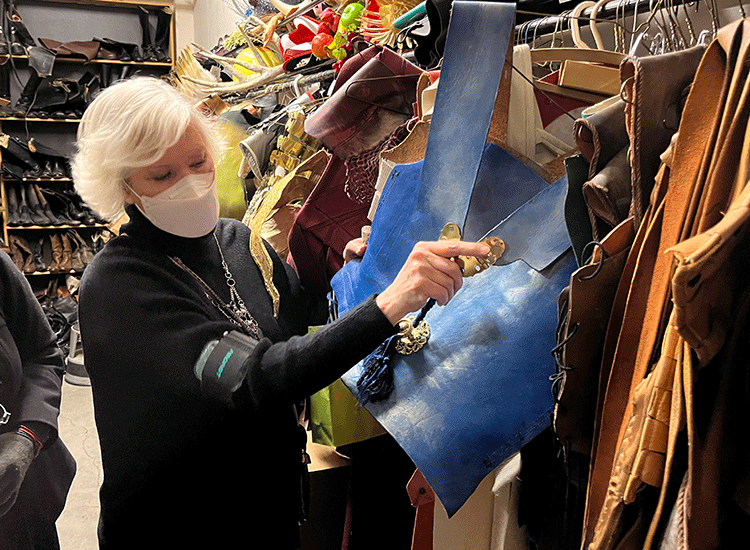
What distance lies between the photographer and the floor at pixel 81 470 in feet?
2.81

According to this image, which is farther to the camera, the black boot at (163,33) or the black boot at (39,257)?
the black boot at (163,33)

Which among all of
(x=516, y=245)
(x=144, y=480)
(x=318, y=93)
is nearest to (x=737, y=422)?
(x=516, y=245)

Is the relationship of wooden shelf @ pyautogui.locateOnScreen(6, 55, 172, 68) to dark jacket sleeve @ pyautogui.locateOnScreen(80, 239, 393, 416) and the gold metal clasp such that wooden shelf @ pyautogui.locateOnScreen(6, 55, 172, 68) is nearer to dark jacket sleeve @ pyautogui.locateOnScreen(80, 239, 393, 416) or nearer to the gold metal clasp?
dark jacket sleeve @ pyautogui.locateOnScreen(80, 239, 393, 416)

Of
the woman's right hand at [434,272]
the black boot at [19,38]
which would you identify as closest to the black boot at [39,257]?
the woman's right hand at [434,272]

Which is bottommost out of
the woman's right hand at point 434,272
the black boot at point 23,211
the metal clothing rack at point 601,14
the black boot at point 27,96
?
the black boot at point 27,96

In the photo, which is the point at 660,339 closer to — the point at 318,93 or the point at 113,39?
the point at 318,93

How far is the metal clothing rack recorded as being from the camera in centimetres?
70

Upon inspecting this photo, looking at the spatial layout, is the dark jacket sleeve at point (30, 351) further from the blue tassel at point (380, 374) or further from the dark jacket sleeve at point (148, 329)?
the blue tassel at point (380, 374)

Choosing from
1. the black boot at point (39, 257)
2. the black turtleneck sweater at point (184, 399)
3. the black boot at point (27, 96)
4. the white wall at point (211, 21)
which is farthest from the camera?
the white wall at point (211, 21)

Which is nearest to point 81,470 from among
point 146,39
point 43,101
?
point 43,101

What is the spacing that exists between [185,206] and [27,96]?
5.55 ft

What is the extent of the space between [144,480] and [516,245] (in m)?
0.65

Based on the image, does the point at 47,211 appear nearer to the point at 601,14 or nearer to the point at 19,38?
the point at 601,14

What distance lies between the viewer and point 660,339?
0.48 metres
